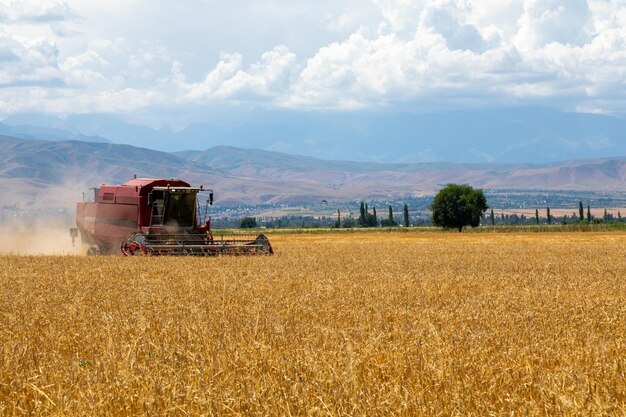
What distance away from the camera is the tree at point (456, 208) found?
97.4 m

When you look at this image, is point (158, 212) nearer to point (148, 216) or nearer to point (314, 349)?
point (148, 216)

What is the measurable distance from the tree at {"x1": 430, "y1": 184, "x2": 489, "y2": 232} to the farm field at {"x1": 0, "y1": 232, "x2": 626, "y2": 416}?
268 ft

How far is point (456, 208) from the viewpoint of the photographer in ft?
321

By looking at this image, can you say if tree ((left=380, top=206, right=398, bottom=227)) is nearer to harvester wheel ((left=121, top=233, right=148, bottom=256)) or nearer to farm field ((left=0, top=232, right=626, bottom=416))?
harvester wheel ((left=121, top=233, right=148, bottom=256))

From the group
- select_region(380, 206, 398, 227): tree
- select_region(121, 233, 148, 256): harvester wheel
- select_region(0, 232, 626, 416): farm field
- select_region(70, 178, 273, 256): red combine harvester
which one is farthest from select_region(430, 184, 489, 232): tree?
select_region(0, 232, 626, 416): farm field

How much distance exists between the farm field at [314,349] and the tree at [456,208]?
81720mm

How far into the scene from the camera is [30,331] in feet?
31.8

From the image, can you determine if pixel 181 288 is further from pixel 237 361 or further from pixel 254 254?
pixel 254 254

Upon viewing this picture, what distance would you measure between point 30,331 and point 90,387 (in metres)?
3.75

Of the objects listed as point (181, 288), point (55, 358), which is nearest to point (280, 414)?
point (55, 358)

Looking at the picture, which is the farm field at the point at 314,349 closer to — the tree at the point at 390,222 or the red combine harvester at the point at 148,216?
the red combine harvester at the point at 148,216

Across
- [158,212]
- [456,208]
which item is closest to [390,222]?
[456,208]

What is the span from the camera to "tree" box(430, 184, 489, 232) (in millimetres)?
97438

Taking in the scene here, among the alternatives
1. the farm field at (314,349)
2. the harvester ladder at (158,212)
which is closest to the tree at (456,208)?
the harvester ladder at (158,212)
